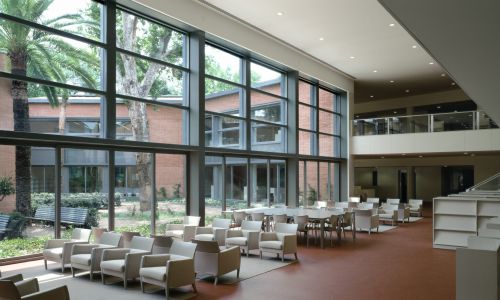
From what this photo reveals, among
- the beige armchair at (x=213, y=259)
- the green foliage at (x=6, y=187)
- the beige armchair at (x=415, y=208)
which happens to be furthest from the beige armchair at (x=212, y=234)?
the beige armchair at (x=415, y=208)

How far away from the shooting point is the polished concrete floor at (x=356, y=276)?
666 centimetres

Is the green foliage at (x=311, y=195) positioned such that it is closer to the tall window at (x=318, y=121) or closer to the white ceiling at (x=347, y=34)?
the tall window at (x=318, y=121)

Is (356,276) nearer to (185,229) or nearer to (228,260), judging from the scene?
(228,260)

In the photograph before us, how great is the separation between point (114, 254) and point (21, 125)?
3.52m

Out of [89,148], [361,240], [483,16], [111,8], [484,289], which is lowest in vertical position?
[361,240]

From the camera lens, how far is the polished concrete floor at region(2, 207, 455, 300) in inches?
262

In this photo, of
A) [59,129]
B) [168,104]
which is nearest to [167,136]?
[168,104]

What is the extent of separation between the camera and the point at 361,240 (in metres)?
12.4

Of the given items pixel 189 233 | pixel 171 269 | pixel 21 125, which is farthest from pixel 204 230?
pixel 21 125

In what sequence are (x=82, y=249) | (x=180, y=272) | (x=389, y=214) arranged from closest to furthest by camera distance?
(x=180, y=272) < (x=82, y=249) < (x=389, y=214)

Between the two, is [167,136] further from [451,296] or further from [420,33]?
[420,33]

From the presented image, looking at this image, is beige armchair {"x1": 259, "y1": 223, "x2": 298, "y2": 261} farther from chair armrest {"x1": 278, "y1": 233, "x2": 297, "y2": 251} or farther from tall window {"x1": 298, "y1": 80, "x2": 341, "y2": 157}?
tall window {"x1": 298, "y1": 80, "x2": 341, "y2": 157}

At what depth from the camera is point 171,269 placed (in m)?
6.34

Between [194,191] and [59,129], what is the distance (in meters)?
4.21
